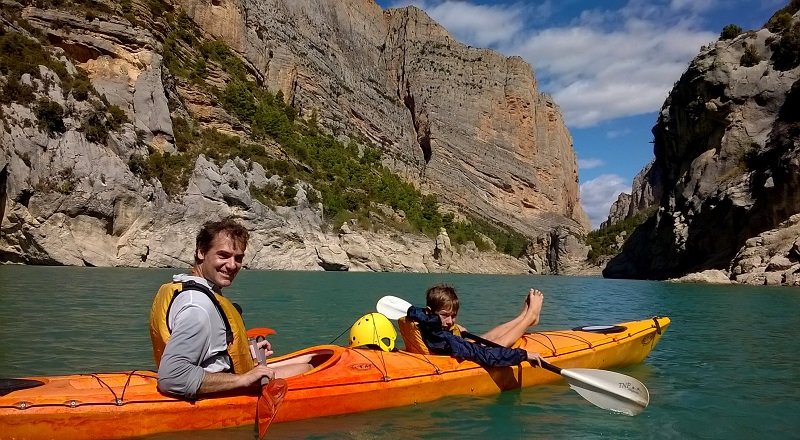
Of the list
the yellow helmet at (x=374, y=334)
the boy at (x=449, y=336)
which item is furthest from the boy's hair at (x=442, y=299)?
the yellow helmet at (x=374, y=334)

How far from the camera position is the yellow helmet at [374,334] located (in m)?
5.86

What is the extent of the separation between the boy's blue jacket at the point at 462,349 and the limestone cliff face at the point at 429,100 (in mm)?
48159

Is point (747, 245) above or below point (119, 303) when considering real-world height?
above

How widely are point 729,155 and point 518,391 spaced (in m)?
35.0

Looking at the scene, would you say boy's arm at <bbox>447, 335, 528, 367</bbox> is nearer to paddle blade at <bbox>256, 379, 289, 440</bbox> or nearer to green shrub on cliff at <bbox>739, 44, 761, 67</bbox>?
paddle blade at <bbox>256, 379, 289, 440</bbox>

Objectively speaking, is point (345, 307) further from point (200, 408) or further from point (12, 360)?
point (200, 408)

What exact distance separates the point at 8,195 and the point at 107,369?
821 inches

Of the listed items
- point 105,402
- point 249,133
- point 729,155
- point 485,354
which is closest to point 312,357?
point 485,354

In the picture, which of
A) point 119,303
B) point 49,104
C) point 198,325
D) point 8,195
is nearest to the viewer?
point 198,325

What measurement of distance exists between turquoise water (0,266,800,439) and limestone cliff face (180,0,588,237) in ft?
139

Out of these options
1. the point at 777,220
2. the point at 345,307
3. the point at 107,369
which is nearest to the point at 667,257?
the point at 777,220

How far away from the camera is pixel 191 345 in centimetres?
345

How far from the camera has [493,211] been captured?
74.9 m

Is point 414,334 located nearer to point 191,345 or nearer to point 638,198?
point 191,345
